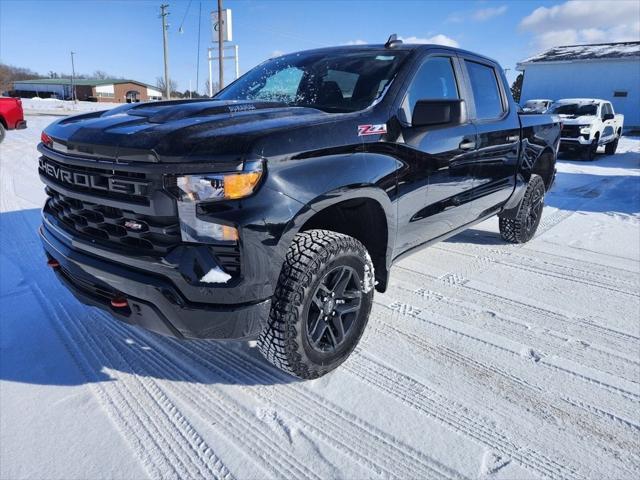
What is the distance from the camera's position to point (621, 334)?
3002mm

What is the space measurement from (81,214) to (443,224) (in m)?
2.39

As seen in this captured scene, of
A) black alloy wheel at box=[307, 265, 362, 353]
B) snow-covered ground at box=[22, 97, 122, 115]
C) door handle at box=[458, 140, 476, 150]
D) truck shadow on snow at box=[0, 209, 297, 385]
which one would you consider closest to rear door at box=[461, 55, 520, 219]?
door handle at box=[458, 140, 476, 150]

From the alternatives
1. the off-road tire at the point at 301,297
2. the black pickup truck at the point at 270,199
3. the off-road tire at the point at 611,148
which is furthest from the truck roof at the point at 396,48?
the off-road tire at the point at 611,148

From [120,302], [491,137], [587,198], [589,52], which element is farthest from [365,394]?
[589,52]

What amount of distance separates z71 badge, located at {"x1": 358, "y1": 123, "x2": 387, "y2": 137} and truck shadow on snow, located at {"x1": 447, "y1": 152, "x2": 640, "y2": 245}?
9.30 ft

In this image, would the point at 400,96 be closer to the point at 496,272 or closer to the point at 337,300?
the point at 337,300

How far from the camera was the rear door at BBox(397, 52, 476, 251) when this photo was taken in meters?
2.71

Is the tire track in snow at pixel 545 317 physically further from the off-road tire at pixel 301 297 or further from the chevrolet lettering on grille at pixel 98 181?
the chevrolet lettering on grille at pixel 98 181

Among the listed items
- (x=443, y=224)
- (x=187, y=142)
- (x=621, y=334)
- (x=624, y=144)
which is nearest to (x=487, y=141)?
(x=443, y=224)

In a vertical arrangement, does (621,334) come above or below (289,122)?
below

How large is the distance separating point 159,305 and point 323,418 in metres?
0.96

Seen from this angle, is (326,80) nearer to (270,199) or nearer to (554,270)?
(270,199)

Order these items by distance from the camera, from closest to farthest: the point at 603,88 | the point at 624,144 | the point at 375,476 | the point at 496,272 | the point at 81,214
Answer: the point at 375,476 → the point at 81,214 → the point at 496,272 → the point at 624,144 → the point at 603,88

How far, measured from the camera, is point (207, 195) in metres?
1.81
